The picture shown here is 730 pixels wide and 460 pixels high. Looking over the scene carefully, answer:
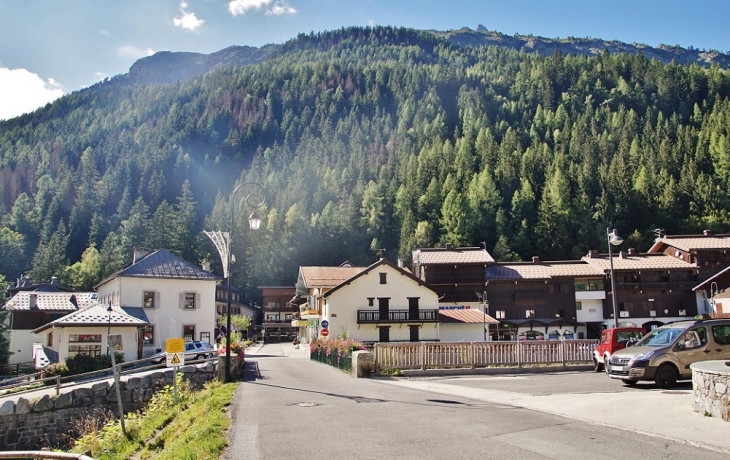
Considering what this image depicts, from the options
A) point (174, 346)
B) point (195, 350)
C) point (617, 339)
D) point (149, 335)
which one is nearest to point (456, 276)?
point (149, 335)

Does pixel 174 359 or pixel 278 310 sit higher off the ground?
pixel 174 359

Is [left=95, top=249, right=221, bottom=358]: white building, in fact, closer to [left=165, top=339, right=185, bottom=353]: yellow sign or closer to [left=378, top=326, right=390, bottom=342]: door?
[left=378, top=326, right=390, bottom=342]: door

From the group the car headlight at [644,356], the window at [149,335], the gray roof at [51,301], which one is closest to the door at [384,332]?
the window at [149,335]

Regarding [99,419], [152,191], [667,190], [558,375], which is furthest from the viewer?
[152,191]

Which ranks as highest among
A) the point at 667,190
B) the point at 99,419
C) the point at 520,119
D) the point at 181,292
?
the point at 520,119

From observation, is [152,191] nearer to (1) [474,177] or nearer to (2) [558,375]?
(1) [474,177]

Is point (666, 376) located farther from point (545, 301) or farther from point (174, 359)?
point (545, 301)

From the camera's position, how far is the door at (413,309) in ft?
168

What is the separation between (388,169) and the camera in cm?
13275

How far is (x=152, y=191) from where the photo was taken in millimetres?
142250

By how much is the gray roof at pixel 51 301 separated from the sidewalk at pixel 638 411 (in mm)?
48409

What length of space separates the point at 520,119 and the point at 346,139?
48.7 metres

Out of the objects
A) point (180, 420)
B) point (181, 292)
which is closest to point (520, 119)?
point (181, 292)

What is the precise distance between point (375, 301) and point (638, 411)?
40.2m
